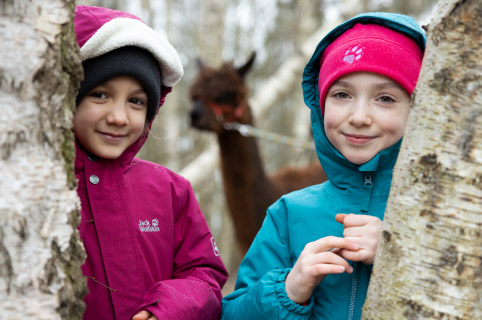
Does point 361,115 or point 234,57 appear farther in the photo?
point 234,57

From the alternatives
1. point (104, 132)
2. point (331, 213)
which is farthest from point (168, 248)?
point (331, 213)

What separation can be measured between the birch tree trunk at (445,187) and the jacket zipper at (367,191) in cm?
53

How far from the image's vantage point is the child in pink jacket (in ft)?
5.50

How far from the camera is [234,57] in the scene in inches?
610

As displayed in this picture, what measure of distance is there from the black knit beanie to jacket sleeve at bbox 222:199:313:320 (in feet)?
2.04

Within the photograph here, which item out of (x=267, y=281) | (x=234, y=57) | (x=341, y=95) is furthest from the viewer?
(x=234, y=57)

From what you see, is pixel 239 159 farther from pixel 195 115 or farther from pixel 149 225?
pixel 149 225

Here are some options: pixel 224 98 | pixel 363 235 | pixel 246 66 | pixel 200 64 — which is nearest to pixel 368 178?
pixel 363 235

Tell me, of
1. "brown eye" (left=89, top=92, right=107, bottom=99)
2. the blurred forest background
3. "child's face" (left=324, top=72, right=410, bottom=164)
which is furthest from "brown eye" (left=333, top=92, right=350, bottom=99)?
the blurred forest background

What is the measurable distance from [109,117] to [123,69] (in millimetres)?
166

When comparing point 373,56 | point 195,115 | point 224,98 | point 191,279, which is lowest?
point 191,279

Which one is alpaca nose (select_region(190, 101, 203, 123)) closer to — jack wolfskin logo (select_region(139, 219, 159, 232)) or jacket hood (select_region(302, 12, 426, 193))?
jacket hood (select_region(302, 12, 426, 193))

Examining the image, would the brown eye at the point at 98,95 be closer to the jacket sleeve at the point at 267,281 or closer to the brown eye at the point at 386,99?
the jacket sleeve at the point at 267,281

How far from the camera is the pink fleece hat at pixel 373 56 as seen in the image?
169 centimetres
